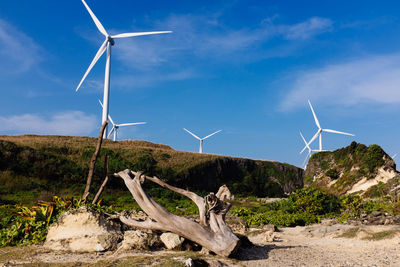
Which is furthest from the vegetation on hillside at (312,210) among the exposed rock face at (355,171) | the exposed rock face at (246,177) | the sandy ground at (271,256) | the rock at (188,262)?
the exposed rock face at (246,177)

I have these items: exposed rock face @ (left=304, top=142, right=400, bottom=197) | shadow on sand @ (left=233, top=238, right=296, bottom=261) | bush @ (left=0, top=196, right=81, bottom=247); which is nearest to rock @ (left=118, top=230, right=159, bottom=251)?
shadow on sand @ (left=233, top=238, right=296, bottom=261)

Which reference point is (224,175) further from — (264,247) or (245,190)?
(264,247)

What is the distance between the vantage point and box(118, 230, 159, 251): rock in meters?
8.56

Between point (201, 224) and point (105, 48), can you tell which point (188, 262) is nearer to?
point (201, 224)

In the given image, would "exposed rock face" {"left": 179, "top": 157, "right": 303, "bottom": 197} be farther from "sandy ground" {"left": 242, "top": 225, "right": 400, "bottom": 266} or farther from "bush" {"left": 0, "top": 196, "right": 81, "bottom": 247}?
"bush" {"left": 0, "top": 196, "right": 81, "bottom": 247}

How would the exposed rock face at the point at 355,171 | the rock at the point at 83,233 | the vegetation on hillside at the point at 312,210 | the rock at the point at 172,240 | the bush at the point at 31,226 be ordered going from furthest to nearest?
the exposed rock face at the point at 355,171, the vegetation on hillside at the point at 312,210, the bush at the point at 31,226, the rock at the point at 83,233, the rock at the point at 172,240

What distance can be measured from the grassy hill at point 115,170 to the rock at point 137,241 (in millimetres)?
15823

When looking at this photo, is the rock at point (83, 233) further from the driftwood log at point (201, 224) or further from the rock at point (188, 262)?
the rock at point (188, 262)

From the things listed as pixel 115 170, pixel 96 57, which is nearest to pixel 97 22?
pixel 96 57

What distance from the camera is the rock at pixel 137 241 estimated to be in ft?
28.1

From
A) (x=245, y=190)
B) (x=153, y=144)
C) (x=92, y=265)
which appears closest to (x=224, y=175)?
(x=245, y=190)

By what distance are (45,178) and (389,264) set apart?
111 feet

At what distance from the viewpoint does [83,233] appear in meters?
9.33

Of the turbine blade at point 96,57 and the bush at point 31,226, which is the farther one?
the turbine blade at point 96,57
